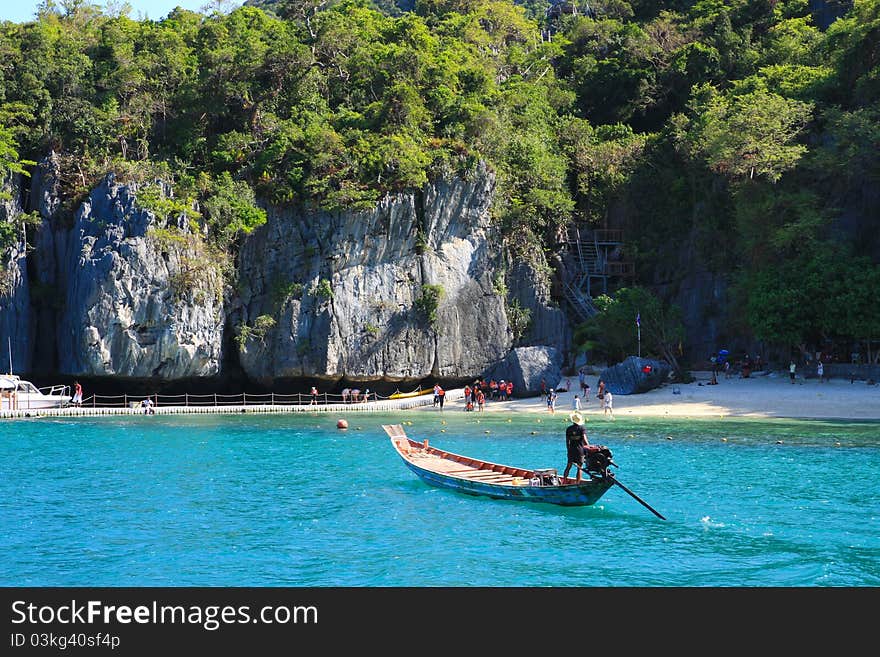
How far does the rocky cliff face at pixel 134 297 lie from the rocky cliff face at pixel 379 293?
229cm

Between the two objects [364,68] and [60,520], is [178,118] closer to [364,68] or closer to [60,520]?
[364,68]

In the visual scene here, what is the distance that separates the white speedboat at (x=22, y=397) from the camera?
37281 mm

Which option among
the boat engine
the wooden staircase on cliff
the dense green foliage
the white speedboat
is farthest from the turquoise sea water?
the wooden staircase on cliff

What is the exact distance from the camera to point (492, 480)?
19.4 meters

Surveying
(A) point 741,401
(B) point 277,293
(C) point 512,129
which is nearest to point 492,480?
(A) point 741,401

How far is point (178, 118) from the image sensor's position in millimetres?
45312

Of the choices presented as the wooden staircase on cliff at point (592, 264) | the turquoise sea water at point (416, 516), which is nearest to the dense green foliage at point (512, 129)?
the wooden staircase on cliff at point (592, 264)

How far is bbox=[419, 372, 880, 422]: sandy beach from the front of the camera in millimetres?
33281

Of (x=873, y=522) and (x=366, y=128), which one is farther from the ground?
(x=366, y=128)

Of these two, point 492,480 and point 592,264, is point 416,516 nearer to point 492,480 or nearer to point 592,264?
point 492,480

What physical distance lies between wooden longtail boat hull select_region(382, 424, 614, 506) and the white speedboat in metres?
21.3

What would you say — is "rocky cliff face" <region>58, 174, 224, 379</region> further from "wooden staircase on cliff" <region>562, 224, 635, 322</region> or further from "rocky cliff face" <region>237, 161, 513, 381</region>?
"wooden staircase on cliff" <region>562, 224, 635, 322</region>

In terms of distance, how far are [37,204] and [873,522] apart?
123 feet

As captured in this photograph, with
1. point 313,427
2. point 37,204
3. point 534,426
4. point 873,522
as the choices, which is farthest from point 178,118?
point 873,522
